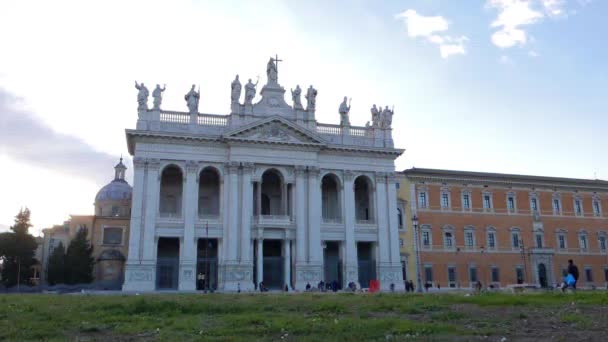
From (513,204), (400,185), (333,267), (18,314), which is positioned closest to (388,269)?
(333,267)

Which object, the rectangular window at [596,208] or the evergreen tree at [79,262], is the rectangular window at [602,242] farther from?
the evergreen tree at [79,262]

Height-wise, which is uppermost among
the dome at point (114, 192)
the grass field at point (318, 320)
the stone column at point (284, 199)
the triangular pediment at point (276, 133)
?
the triangular pediment at point (276, 133)

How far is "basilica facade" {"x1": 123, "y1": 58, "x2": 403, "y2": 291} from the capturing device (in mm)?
45594

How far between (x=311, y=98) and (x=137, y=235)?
18.4m

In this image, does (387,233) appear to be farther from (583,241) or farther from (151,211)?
(583,241)

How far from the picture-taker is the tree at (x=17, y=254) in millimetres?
57750

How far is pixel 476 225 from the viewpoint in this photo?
57.6 m

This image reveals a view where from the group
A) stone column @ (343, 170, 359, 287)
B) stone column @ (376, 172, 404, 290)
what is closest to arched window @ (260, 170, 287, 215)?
stone column @ (343, 170, 359, 287)

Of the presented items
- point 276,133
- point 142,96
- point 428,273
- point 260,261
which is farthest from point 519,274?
point 142,96

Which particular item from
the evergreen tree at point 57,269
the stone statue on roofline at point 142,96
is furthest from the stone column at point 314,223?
the evergreen tree at point 57,269

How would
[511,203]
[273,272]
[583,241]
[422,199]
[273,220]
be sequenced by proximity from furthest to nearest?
1. [583,241]
2. [511,203]
3. [422,199]
4. [273,272]
5. [273,220]

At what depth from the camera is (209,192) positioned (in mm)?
50250

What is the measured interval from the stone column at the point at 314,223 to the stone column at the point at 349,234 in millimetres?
2461

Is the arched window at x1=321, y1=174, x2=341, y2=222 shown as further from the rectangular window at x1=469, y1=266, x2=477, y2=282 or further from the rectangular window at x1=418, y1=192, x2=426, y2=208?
the rectangular window at x1=469, y1=266, x2=477, y2=282
